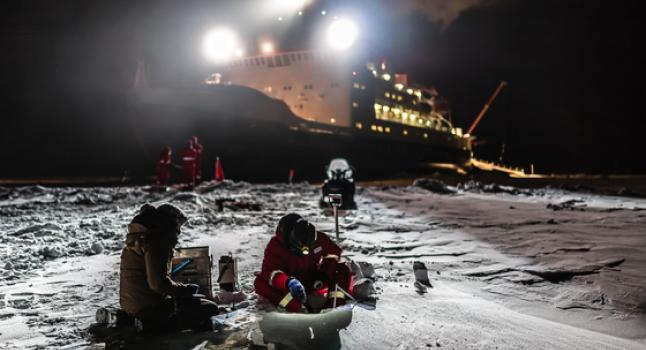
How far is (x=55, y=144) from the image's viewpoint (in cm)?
2177

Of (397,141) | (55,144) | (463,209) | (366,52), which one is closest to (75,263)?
(463,209)

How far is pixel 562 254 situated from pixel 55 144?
973 inches

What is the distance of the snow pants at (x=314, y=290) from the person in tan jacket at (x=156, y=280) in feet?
1.58

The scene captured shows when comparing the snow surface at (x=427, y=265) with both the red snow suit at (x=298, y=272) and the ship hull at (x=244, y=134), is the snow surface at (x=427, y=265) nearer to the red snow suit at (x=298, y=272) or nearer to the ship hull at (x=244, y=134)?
the red snow suit at (x=298, y=272)

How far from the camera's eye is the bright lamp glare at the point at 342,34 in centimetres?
3703

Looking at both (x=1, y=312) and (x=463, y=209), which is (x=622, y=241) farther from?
(x=1, y=312)

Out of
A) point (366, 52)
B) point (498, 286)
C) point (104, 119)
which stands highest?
point (366, 52)

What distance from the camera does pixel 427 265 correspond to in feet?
17.3

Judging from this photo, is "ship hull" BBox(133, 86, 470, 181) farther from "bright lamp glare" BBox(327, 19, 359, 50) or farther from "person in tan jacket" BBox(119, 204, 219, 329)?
"person in tan jacket" BBox(119, 204, 219, 329)

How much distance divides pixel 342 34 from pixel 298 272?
37.8 metres

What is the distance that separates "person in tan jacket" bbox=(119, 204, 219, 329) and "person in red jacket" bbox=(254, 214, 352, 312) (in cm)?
52

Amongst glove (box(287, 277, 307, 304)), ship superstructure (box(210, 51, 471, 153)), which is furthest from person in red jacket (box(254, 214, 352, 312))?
ship superstructure (box(210, 51, 471, 153))

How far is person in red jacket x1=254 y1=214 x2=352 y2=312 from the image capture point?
3119 millimetres

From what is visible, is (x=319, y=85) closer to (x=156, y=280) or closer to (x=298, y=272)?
(x=298, y=272)
